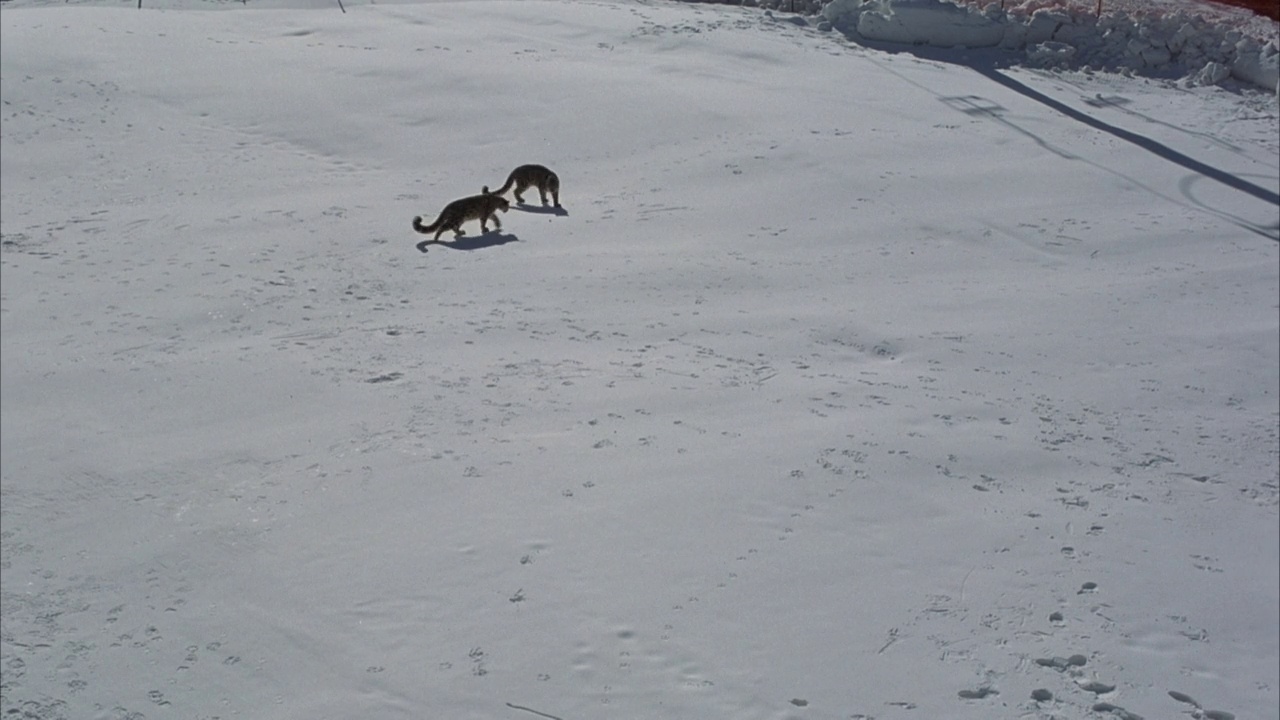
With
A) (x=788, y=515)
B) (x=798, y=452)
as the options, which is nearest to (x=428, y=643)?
(x=788, y=515)

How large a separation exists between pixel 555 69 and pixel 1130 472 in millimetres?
11590

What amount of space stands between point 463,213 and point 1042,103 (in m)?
8.84

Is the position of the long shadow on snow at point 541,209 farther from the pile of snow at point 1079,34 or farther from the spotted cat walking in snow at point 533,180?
the pile of snow at point 1079,34

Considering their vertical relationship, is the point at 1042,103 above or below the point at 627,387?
above

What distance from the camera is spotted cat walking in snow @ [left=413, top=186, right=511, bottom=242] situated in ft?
42.8

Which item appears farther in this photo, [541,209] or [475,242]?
[541,209]

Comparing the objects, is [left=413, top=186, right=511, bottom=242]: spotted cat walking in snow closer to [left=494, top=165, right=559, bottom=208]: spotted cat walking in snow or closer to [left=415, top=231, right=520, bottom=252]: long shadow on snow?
[left=415, top=231, right=520, bottom=252]: long shadow on snow

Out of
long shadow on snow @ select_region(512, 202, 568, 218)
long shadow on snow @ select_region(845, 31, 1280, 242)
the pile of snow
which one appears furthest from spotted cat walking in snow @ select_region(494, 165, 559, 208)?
the pile of snow

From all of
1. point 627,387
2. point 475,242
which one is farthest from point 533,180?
point 627,387

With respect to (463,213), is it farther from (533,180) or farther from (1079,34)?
(1079,34)

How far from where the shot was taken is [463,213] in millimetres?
13117

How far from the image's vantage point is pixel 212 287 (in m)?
12.1

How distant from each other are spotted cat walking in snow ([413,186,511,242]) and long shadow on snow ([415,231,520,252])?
0.24 feet

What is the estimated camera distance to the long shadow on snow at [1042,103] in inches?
580
